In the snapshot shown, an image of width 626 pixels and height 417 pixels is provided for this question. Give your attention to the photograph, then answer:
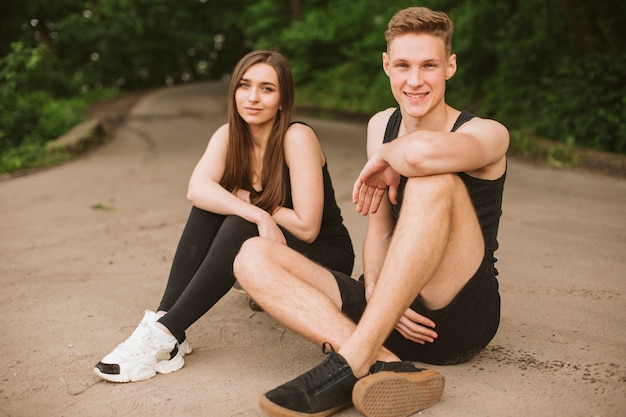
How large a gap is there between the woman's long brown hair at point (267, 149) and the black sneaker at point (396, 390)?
48.3 inches

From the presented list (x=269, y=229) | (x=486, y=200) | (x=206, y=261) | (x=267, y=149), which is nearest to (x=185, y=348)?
(x=206, y=261)

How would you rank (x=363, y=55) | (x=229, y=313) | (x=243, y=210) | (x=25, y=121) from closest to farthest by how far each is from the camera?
(x=243, y=210) → (x=229, y=313) → (x=25, y=121) → (x=363, y=55)

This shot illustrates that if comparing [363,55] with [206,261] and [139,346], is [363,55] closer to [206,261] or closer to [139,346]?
[206,261]

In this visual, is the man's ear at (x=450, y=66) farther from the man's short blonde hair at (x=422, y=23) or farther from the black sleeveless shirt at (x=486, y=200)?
the black sleeveless shirt at (x=486, y=200)

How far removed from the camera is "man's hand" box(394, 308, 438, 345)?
2682 millimetres

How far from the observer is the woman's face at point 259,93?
3.51m

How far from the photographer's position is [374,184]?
116 inches

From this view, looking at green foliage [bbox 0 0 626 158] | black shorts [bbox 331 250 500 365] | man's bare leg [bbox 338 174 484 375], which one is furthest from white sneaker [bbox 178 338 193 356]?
green foliage [bbox 0 0 626 158]

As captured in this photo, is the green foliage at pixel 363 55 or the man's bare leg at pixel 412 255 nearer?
the man's bare leg at pixel 412 255

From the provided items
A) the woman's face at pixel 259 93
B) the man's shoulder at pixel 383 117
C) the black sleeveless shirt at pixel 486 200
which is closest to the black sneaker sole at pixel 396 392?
the black sleeveless shirt at pixel 486 200

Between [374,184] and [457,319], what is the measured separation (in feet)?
2.18

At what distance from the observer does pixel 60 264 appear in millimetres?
4840

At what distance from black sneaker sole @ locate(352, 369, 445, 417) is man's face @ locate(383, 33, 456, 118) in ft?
3.53

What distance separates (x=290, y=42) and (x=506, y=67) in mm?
10035
